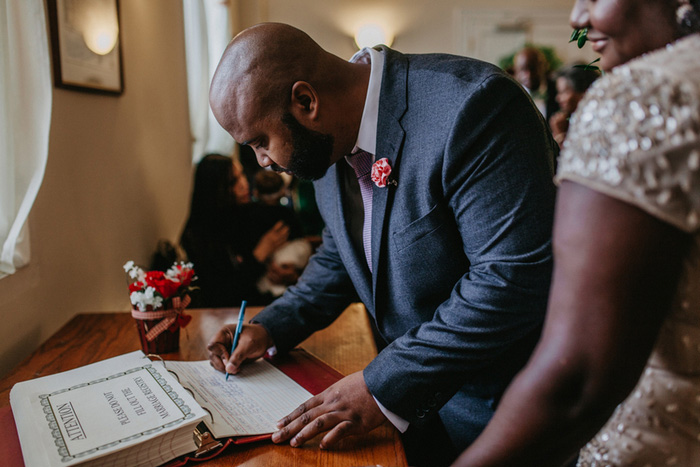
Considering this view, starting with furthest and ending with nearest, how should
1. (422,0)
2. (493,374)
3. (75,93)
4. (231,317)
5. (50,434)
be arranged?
(422,0) → (75,93) → (231,317) → (493,374) → (50,434)

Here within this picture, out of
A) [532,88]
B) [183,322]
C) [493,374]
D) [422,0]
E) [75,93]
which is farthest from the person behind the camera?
[422,0]

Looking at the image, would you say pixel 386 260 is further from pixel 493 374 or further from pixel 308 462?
pixel 308 462

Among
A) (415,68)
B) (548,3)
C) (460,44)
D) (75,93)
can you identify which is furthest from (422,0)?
(415,68)

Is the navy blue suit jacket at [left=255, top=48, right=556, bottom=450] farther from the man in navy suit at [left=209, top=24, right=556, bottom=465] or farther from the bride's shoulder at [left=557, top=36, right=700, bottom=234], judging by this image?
the bride's shoulder at [left=557, top=36, right=700, bottom=234]

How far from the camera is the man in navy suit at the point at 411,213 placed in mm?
1012

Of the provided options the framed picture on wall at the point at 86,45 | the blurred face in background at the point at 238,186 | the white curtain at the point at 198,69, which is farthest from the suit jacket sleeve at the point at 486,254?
the white curtain at the point at 198,69

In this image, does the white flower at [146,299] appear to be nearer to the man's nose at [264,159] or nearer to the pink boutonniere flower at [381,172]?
the man's nose at [264,159]

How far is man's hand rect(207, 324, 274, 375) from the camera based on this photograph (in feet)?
4.11

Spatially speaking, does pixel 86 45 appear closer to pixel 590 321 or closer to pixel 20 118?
pixel 20 118

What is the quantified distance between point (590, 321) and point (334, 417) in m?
0.60

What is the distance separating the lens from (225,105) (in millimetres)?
1221

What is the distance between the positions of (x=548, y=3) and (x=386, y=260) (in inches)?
251

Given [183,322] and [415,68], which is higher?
[415,68]

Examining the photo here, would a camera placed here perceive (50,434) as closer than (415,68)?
Yes
